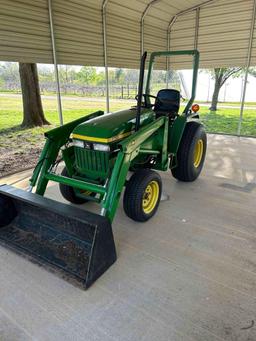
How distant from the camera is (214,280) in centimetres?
174

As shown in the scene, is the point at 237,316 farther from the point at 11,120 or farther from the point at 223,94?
the point at 223,94

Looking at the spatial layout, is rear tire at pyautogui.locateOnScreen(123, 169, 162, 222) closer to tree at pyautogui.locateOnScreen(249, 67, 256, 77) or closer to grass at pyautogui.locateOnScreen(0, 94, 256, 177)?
grass at pyautogui.locateOnScreen(0, 94, 256, 177)

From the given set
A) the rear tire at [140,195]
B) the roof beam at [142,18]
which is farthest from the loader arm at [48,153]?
the roof beam at [142,18]

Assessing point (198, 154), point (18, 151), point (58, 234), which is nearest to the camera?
point (58, 234)

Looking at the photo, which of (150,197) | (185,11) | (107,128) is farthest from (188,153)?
(185,11)

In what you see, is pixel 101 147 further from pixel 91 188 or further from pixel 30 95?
pixel 30 95

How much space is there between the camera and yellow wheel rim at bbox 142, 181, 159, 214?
2.49 metres

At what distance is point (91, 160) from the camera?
2.33 metres

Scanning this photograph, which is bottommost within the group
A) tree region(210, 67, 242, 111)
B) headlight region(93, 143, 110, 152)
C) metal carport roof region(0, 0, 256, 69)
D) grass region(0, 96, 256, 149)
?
grass region(0, 96, 256, 149)

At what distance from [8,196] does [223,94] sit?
461 inches

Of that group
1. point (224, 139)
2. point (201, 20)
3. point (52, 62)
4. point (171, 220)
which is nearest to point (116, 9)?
point (52, 62)

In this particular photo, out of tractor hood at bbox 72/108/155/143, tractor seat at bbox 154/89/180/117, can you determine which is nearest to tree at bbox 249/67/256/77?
tractor seat at bbox 154/89/180/117

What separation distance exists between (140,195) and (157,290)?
2.69ft

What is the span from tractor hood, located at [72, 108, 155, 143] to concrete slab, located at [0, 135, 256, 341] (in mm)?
815
